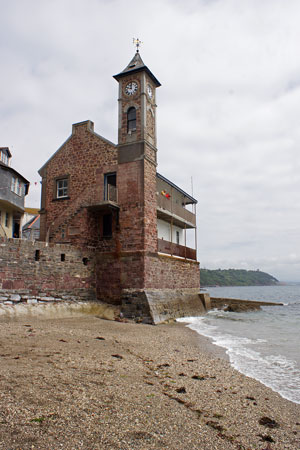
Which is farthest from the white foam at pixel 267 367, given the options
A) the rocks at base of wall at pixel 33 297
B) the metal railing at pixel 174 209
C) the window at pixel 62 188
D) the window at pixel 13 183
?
the window at pixel 13 183

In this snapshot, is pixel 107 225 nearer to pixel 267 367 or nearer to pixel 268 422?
pixel 267 367

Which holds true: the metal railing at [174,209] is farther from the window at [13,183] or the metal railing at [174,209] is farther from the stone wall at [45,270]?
the window at [13,183]

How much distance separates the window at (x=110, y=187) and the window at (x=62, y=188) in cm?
267

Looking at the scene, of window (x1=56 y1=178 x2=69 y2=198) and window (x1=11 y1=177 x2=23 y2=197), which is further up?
window (x1=11 y1=177 x2=23 y2=197)

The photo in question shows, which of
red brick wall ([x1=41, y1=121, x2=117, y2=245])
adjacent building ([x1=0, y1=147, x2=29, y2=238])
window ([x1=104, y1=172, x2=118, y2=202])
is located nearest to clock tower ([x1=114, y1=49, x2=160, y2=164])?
red brick wall ([x1=41, y1=121, x2=117, y2=245])

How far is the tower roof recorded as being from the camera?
60.6ft

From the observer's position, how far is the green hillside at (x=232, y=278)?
134 m

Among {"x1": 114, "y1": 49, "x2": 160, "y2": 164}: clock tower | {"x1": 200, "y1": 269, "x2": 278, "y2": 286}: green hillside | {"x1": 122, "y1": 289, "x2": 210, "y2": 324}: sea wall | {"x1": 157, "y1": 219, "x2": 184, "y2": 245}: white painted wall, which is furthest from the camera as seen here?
{"x1": 200, "y1": 269, "x2": 278, "y2": 286}: green hillside

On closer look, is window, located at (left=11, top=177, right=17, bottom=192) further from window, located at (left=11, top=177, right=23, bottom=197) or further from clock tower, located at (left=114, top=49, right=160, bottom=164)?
clock tower, located at (left=114, top=49, right=160, bottom=164)

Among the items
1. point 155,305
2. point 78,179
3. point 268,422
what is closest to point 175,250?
point 155,305

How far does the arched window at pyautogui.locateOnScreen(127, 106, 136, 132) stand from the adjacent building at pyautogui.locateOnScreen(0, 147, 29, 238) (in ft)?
34.6

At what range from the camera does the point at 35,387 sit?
496 centimetres

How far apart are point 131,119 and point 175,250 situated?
8.20 meters

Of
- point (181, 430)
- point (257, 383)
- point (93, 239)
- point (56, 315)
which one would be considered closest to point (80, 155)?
point (93, 239)
